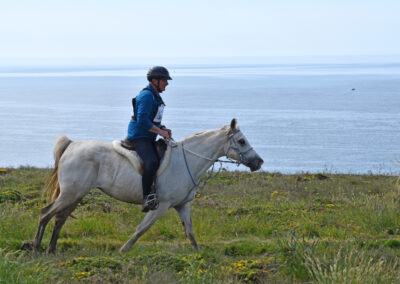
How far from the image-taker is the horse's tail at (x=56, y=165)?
8.95 metres

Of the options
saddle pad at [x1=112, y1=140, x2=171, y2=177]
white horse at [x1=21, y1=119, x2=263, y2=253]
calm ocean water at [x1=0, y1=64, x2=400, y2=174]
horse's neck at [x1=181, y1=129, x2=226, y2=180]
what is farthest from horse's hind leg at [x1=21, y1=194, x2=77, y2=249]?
calm ocean water at [x1=0, y1=64, x2=400, y2=174]

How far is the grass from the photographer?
6809mm

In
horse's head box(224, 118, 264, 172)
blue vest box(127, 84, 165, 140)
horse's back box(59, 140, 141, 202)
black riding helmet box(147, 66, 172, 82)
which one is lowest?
horse's back box(59, 140, 141, 202)

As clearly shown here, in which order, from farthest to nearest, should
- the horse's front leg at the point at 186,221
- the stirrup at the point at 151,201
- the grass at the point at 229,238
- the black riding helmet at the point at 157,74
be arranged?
the horse's front leg at the point at 186,221 < the black riding helmet at the point at 157,74 < the stirrup at the point at 151,201 < the grass at the point at 229,238

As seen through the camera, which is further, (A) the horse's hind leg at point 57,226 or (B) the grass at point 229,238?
(A) the horse's hind leg at point 57,226

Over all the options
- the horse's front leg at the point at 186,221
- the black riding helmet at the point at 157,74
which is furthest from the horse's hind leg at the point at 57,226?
the black riding helmet at the point at 157,74

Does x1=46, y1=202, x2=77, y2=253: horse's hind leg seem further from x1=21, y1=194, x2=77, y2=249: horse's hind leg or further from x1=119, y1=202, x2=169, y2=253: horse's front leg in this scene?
x1=119, y1=202, x2=169, y2=253: horse's front leg

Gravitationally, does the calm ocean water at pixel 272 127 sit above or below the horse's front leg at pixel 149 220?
below

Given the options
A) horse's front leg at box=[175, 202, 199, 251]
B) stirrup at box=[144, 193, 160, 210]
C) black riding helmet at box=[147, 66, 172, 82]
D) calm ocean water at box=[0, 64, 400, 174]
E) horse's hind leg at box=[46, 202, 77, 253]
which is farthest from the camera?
calm ocean water at box=[0, 64, 400, 174]

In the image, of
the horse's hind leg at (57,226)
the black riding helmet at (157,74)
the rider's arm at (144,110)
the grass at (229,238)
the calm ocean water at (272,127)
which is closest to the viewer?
the grass at (229,238)

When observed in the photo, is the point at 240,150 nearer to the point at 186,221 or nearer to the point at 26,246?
the point at 186,221

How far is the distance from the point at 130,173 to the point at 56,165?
133 centimetres

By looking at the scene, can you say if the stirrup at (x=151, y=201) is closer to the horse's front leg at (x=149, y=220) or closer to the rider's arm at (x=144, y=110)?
the horse's front leg at (x=149, y=220)

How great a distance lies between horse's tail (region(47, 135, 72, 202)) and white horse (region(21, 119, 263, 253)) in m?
0.02
